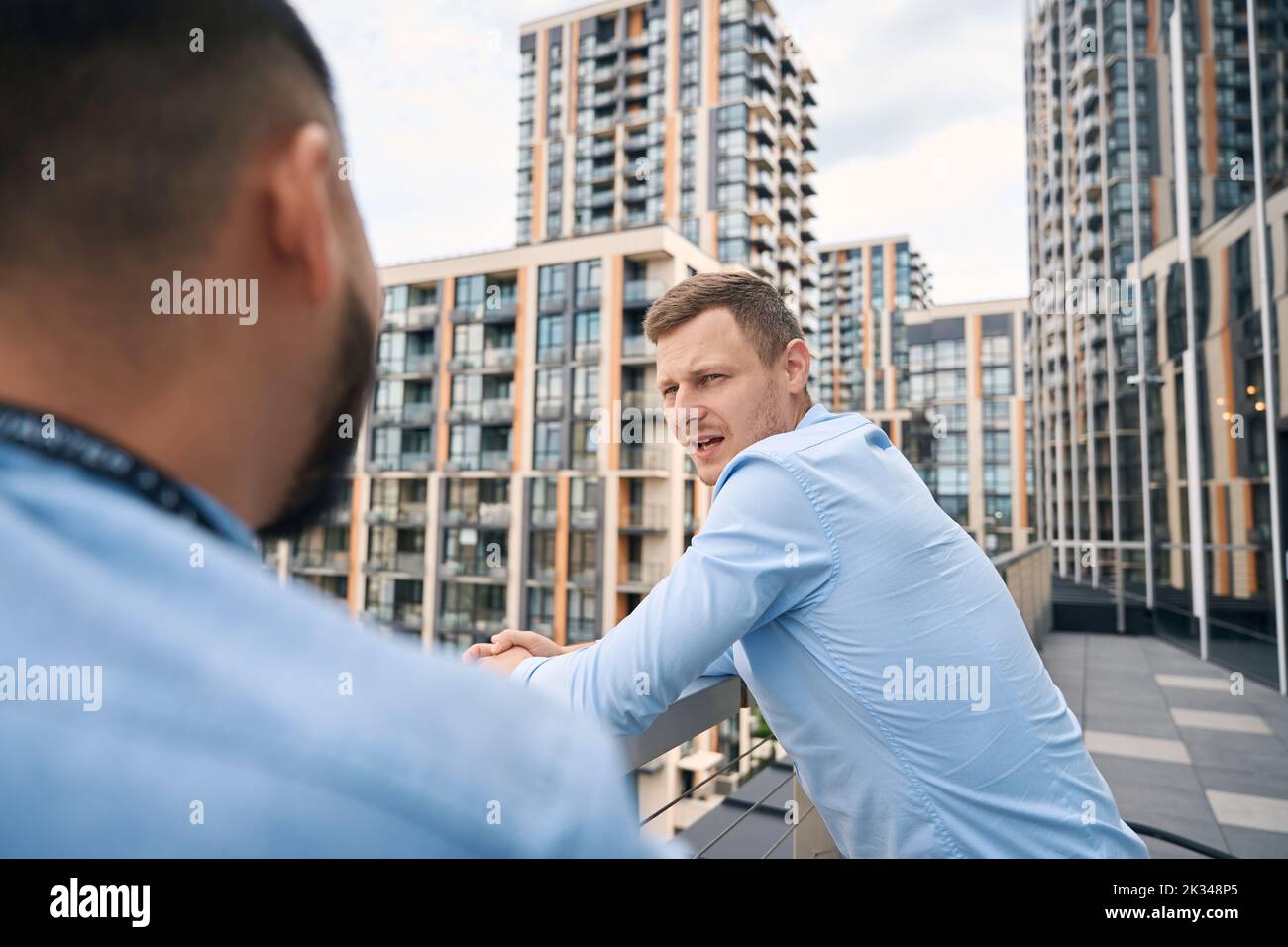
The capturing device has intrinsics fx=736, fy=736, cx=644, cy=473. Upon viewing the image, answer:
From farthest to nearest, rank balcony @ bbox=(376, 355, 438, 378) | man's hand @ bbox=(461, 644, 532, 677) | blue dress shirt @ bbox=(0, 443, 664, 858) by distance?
balcony @ bbox=(376, 355, 438, 378) < man's hand @ bbox=(461, 644, 532, 677) < blue dress shirt @ bbox=(0, 443, 664, 858)

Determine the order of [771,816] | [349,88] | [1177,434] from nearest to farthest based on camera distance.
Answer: [349,88] < [771,816] < [1177,434]

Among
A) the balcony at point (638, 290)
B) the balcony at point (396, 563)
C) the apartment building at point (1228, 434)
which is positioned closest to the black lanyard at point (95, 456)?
the apartment building at point (1228, 434)

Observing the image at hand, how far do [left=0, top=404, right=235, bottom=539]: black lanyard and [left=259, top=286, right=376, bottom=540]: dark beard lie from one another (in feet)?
0.44

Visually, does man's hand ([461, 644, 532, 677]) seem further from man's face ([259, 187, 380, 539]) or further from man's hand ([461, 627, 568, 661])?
man's face ([259, 187, 380, 539])

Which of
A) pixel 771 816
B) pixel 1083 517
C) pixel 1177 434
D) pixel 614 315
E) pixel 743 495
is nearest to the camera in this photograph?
pixel 743 495

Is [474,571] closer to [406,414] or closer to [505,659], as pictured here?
[406,414]

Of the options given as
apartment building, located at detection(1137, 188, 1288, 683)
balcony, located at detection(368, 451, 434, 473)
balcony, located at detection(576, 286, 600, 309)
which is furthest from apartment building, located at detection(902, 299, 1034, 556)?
apartment building, located at detection(1137, 188, 1288, 683)

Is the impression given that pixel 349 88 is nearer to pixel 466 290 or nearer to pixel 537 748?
pixel 537 748

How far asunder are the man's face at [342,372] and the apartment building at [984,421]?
5252 centimetres

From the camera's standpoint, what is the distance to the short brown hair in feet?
5.98
